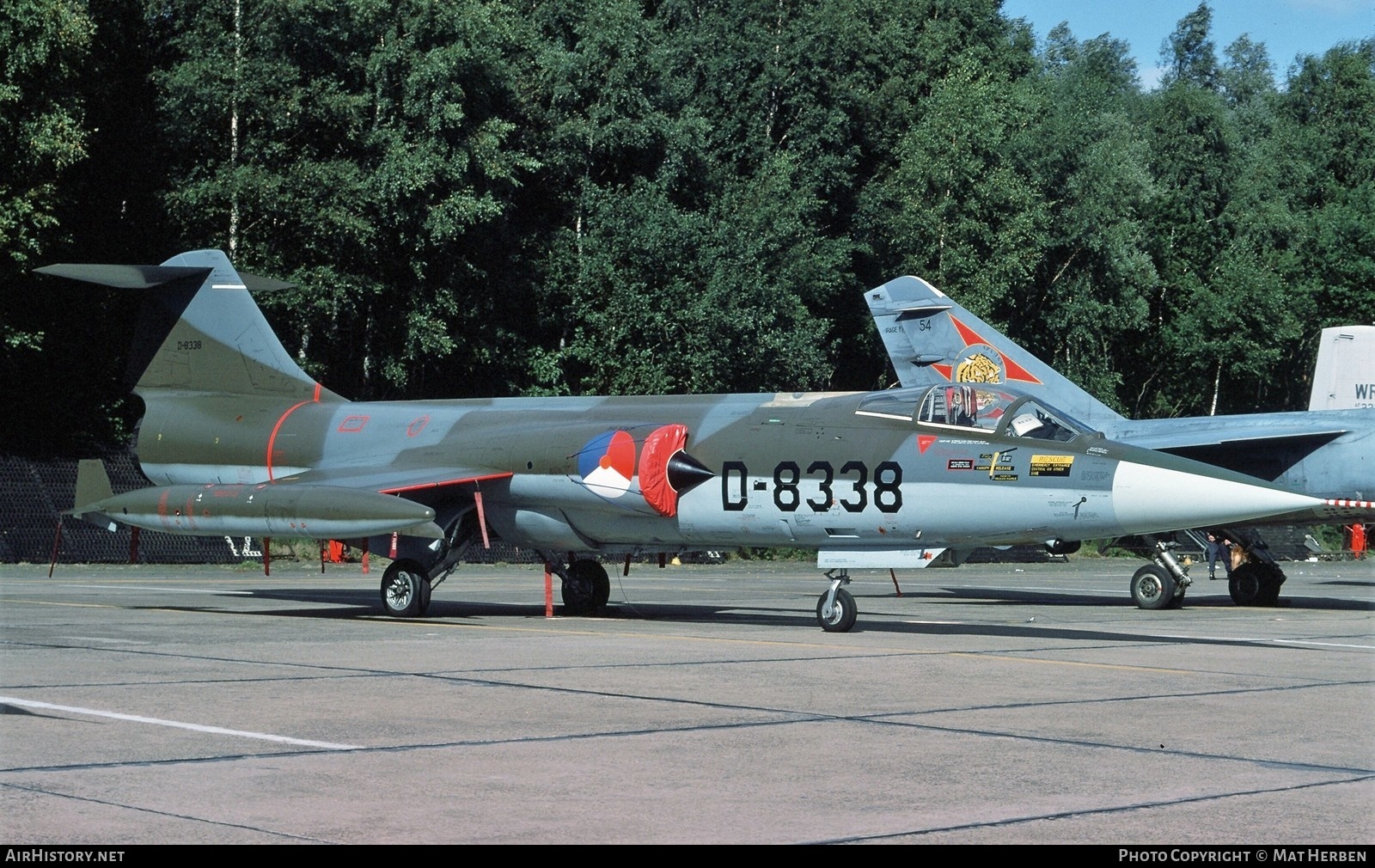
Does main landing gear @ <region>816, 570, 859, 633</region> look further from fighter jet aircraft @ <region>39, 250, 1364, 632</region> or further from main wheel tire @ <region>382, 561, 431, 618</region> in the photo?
main wheel tire @ <region>382, 561, 431, 618</region>

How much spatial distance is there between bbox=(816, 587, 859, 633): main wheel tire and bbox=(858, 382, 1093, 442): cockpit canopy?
182 cm

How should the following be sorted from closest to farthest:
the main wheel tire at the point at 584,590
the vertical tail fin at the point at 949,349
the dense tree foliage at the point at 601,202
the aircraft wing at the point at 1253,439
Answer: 1. the main wheel tire at the point at 584,590
2. the aircraft wing at the point at 1253,439
3. the vertical tail fin at the point at 949,349
4. the dense tree foliage at the point at 601,202

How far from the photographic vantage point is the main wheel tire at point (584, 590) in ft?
59.6

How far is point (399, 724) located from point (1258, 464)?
16.5 meters

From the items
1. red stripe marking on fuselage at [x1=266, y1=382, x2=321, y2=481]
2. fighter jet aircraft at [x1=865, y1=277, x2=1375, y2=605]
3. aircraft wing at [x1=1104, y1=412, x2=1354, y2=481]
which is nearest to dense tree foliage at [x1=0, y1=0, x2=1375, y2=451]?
Answer: fighter jet aircraft at [x1=865, y1=277, x2=1375, y2=605]

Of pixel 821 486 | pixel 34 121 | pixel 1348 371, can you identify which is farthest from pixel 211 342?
pixel 1348 371

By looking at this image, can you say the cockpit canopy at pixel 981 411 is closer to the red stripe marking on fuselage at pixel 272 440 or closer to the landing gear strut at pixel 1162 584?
the landing gear strut at pixel 1162 584

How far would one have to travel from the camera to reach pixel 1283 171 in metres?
76.3

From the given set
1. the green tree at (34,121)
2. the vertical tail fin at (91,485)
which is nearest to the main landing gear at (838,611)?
the vertical tail fin at (91,485)

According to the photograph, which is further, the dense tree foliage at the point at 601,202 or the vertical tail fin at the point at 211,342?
the dense tree foliage at the point at 601,202

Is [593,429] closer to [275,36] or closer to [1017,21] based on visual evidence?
[275,36]

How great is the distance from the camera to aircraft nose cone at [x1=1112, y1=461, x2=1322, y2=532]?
13227 millimetres

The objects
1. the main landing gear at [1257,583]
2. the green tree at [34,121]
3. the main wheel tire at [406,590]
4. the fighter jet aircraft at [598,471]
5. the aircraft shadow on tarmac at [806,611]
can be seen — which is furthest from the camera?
the green tree at [34,121]

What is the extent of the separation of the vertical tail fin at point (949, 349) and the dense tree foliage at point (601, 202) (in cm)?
1536
